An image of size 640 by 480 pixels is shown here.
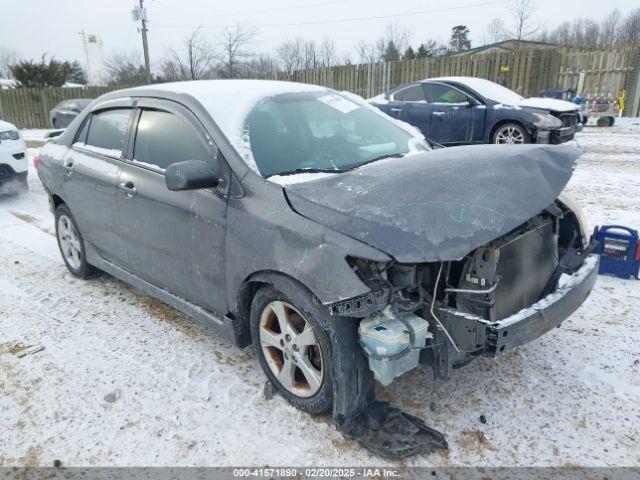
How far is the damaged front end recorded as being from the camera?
7.13 feet

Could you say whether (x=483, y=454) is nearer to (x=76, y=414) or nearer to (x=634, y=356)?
(x=634, y=356)

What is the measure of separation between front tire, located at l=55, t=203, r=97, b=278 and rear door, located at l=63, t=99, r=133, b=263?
0.18m

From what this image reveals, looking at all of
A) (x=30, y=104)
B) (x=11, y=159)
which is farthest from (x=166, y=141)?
(x=30, y=104)

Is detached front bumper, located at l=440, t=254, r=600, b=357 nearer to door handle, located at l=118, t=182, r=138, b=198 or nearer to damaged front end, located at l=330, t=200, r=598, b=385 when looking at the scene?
damaged front end, located at l=330, t=200, r=598, b=385

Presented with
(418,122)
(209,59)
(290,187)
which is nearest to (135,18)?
(209,59)

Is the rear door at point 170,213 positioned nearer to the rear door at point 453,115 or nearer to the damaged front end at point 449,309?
the damaged front end at point 449,309

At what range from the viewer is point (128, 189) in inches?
135

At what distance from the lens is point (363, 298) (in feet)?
7.04

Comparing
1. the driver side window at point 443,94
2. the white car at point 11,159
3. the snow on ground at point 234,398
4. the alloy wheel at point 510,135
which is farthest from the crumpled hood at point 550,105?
the white car at point 11,159

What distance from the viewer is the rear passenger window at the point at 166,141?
299 cm

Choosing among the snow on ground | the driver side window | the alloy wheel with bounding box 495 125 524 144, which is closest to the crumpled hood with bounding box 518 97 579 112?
the alloy wheel with bounding box 495 125 524 144

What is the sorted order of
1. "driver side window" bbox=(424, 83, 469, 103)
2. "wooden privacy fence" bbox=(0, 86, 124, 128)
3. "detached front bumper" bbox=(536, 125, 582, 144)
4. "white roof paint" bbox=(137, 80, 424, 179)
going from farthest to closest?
"wooden privacy fence" bbox=(0, 86, 124, 128) → "driver side window" bbox=(424, 83, 469, 103) → "detached front bumper" bbox=(536, 125, 582, 144) → "white roof paint" bbox=(137, 80, 424, 179)

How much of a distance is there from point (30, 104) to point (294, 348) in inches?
1061

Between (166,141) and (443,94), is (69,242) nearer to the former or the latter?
(166,141)
